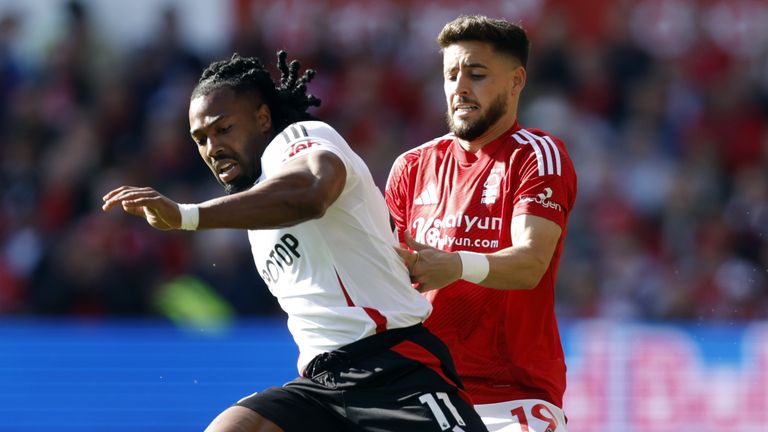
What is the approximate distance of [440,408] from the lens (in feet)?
14.9

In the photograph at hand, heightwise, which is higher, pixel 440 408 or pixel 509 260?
pixel 509 260

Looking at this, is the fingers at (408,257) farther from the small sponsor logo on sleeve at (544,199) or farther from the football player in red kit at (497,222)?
the small sponsor logo on sleeve at (544,199)

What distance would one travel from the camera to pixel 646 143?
1251cm

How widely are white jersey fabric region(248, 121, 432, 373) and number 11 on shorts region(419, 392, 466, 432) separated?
0.29 metres

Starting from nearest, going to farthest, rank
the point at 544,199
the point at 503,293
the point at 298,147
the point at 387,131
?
the point at 298,147, the point at 544,199, the point at 503,293, the point at 387,131

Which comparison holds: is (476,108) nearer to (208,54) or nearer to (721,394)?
(721,394)

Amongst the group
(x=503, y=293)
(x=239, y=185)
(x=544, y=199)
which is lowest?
(x=503, y=293)

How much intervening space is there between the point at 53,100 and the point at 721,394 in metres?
7.11

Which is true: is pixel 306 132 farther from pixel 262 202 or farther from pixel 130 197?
pixel 130 197

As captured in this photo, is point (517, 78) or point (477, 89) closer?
point (477, 89)

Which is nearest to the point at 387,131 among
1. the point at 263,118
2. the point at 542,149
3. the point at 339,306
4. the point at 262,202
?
the point at 542,149

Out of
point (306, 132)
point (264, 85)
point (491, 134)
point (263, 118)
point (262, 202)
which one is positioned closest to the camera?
point (262, 202)

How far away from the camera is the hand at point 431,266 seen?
15.3 feet

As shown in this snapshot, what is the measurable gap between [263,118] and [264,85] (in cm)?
17
